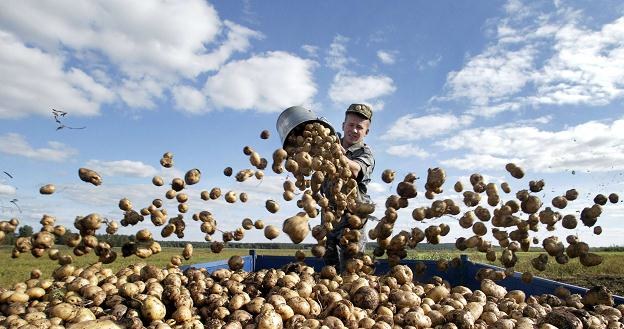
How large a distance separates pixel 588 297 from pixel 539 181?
1.78 metres

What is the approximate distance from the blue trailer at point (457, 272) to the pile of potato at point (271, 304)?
365 mm

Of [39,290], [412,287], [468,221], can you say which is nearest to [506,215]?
[468,221]

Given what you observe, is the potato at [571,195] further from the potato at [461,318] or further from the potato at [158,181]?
the potato at [158,181]

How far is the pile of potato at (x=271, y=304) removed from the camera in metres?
3.72

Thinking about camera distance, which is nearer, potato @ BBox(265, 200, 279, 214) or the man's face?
potato @ BBox(265, 200, 279, 214)

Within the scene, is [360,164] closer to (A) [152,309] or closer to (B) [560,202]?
(B) [560,202]

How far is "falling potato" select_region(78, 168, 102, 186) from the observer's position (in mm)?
5457

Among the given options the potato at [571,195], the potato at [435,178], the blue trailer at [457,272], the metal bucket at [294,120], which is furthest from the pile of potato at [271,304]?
the metal bucket at [294,120]

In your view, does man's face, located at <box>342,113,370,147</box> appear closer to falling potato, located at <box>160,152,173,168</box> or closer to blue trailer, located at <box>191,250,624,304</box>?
blue trailer, located at <box>191,250,624,304</box>

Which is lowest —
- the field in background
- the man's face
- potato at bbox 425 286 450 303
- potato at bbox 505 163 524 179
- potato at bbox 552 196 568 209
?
the field in background

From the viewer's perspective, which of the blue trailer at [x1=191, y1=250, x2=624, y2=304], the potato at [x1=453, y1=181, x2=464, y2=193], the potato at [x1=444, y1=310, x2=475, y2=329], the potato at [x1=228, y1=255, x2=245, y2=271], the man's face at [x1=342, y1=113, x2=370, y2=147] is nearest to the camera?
the potato at [x1=444, y1=310, x2=475, y2=329]

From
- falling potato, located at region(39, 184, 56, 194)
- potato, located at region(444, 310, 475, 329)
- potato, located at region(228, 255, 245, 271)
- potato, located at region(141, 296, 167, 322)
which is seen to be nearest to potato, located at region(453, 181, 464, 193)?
potato, located at region(444, 310, 475, 329)

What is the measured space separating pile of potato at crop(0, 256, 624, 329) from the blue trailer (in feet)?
1.20

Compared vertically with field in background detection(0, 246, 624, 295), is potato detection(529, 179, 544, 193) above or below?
above
